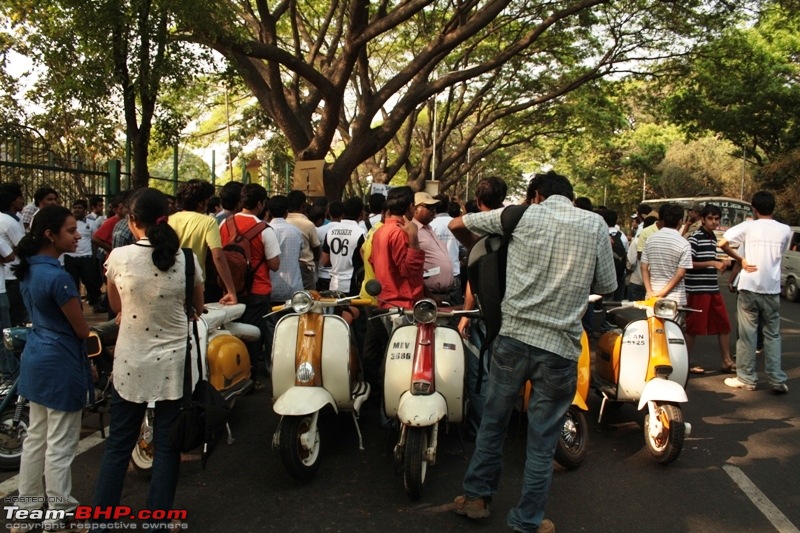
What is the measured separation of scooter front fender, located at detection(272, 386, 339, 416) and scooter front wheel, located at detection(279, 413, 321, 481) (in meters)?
0.06

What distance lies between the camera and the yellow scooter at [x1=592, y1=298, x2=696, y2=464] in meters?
4.57

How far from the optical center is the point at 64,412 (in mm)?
3355

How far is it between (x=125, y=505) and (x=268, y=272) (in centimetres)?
255

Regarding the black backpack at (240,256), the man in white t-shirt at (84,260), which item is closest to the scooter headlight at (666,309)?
the black backpack at (240,256)

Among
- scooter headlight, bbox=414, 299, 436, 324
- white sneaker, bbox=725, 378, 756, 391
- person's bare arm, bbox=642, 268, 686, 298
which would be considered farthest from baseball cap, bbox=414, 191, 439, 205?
white sneaker, bbox=725, 378, 756, 391

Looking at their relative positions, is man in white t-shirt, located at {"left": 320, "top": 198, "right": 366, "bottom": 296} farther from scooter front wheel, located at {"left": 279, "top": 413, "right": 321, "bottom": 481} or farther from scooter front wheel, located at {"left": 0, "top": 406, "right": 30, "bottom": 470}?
scooter front wheel, located at {"left": 0, "top": 406, "right": 30, "bottom": 470}

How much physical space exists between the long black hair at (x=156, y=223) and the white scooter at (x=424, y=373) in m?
1.54

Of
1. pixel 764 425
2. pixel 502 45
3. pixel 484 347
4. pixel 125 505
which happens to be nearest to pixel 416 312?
pixel 484 347

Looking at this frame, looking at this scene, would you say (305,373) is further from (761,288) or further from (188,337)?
(761,288)

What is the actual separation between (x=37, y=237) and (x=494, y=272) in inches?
87.9

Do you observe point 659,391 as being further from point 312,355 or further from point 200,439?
point 200,439

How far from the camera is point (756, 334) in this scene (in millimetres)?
6480

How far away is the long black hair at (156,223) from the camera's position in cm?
317

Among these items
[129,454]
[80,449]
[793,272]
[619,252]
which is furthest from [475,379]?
[793,272]
